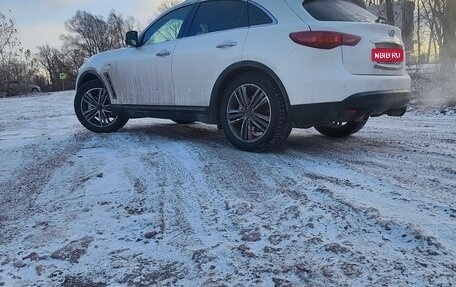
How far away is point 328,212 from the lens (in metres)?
2.45

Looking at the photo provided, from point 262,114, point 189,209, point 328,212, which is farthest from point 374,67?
point 189,209

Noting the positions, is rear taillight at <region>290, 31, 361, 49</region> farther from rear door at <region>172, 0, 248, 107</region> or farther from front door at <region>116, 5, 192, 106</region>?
front door at <region>116, 5, 192, 106</region>

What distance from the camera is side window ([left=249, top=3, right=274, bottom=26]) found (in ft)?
13.1

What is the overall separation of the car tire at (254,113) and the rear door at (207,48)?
25 cm

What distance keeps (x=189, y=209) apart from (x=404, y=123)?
15.9 feet

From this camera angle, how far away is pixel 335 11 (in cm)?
391

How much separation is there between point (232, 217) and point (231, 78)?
2144 millimetres

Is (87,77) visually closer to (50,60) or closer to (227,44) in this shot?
(227,44)

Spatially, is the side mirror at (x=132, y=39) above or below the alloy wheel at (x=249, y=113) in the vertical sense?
above

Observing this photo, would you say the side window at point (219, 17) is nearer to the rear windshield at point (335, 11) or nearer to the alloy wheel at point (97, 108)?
the rear windshield at point (335, 11)

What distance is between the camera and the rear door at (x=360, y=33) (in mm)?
3639

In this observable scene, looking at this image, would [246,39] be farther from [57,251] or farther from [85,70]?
[85,70]

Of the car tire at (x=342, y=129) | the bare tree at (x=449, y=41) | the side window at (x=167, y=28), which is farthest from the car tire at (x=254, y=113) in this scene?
the bare tree at (x=449, y=41)

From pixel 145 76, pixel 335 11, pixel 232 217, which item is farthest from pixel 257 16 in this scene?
pixel 232 217
